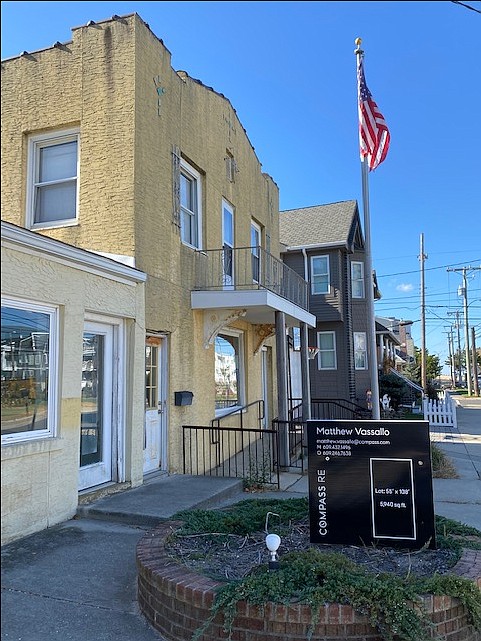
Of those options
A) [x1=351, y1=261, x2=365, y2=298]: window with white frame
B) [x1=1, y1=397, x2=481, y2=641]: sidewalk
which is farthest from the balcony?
[x1=351, y1=261, x2=365, y2=298]: window with white frame

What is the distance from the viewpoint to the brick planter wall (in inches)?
125

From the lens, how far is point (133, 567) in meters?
4.48

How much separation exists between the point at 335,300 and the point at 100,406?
15.8 meters

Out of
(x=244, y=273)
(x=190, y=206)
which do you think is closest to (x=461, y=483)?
(x=244, y=273)

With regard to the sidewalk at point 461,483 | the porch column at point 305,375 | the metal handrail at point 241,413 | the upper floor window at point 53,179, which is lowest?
the sidewalk at point 461,483

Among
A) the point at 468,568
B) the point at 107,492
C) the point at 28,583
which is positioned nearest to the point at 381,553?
the point at 468,568

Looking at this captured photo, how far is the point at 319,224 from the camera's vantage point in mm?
22938

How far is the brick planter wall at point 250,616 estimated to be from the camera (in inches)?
125

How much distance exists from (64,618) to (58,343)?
9.85 ft

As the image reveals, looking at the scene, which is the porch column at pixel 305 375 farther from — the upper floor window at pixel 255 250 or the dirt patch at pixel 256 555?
the dirt patch at pixel 256 555

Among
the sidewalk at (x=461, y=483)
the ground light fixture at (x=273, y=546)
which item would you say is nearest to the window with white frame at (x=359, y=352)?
the sidewalk at (x=461, y=483)

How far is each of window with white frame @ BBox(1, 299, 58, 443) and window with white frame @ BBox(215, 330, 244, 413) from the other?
15.4 ft

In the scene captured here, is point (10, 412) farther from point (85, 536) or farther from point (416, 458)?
point (416, 458)

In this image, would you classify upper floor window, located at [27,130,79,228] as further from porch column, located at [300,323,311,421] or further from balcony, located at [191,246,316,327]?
porch column, located at [300,323,311,421]
